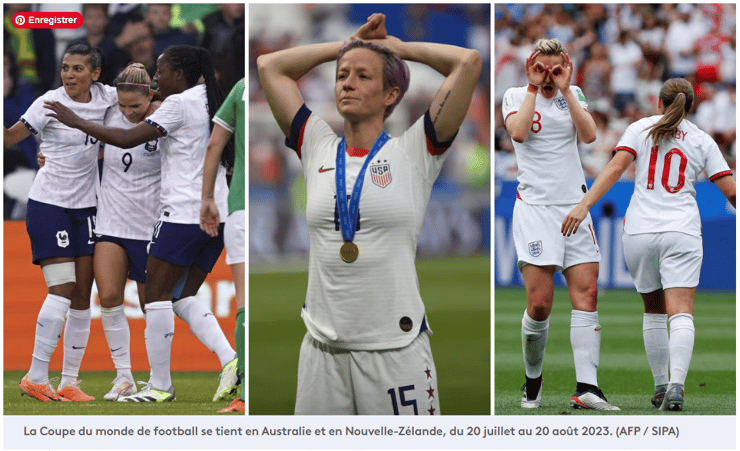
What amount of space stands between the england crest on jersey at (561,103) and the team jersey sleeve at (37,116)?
275 centimetres

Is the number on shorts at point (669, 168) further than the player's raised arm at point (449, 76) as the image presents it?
Yes

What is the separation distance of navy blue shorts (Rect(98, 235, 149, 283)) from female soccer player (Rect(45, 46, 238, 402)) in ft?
0.19

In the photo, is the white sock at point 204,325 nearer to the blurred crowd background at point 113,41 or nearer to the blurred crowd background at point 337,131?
the blurred crowd background at point 113,41

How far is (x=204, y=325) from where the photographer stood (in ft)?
15.9

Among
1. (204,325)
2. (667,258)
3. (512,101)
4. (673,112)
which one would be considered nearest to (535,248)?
(667,258)

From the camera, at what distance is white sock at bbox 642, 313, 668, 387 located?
14.7ft

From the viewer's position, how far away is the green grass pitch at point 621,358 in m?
4.63

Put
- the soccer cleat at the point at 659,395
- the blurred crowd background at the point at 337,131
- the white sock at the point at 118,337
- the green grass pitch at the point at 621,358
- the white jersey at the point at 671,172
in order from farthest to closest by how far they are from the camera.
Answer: the blurred crowd background at the point at 337,131 → the white sock at the point at 118,337 → the green grass pitch at the point at 621,358 → the soccer cleat at the point at 659,395 → the white jersey at the point at 671,172

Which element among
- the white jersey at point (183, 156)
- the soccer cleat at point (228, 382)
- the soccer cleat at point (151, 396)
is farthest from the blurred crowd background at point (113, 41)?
the soccer cleat at point (228, 382)

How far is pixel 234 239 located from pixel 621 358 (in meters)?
3.34

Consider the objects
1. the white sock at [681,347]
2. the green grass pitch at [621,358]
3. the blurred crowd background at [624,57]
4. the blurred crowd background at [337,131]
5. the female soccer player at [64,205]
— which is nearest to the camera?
the white sock at [681,347]

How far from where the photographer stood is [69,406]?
4629 millimetres

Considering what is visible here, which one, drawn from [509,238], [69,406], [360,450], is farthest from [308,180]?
[509,238]

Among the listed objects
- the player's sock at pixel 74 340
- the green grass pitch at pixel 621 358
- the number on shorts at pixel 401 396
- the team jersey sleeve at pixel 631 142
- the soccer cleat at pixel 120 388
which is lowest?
the green grass pitch at pixel 621 358
